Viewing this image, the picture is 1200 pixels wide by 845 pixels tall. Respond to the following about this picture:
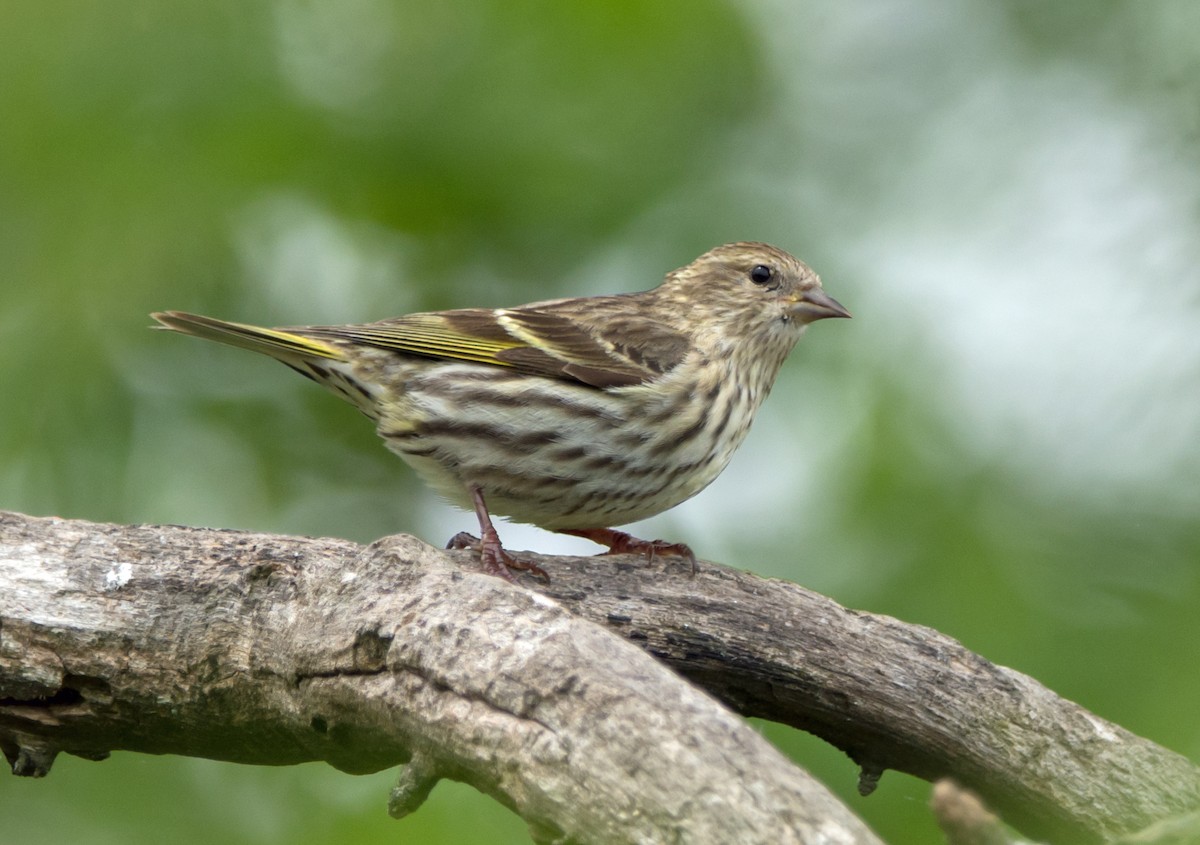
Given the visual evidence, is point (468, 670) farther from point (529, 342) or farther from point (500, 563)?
point (529, 342)

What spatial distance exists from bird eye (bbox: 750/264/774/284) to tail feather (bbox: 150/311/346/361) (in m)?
2.11

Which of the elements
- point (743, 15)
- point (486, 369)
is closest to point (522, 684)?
point (486, 369)

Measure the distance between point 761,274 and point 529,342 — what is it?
51.6 inches

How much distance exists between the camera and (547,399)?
19.2ft

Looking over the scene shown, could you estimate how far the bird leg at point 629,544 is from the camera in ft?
17.1

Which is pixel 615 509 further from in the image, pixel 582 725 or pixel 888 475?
pixel 582 725

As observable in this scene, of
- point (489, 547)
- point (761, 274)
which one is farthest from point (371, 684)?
point (761, 274)

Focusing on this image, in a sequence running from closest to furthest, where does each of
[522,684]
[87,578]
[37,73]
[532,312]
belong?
1. [522,684]
2. [87,578]
3. [37,73]
4. [532,312]

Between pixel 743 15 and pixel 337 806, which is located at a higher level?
pixel 743 15

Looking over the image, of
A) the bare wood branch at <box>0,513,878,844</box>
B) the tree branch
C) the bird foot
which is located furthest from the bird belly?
the bare wood branch at <box>0,513,878,844</box>

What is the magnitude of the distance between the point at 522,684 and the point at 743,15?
369cm

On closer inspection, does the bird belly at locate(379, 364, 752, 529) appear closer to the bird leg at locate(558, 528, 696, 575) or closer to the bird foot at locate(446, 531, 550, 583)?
the bird leg at locate(558, 528, 696, 575)

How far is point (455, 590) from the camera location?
376cm

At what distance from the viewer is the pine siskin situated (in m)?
5.64
